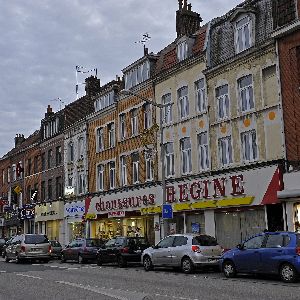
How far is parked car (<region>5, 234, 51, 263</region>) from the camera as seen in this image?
1190 inches

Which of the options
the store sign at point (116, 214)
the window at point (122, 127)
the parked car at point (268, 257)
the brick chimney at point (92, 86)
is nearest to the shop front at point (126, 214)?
the store sign at point (116, 214)

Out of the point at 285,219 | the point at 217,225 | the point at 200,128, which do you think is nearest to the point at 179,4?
the point at 200,128

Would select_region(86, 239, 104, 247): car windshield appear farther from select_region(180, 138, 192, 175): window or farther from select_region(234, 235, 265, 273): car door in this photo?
select_region(234, 235, 265, 273): car door

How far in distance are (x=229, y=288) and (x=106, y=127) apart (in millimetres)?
26147

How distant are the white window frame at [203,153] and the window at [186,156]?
3.12 feet

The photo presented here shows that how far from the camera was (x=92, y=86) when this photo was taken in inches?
1827

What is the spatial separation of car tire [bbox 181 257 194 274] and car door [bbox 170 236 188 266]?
286 millimetres

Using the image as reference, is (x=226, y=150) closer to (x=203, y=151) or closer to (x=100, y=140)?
(x=203, y=151)

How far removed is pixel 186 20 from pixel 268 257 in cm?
2137

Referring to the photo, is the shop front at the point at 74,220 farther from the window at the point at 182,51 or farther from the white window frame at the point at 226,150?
the white window frame at the point at 226,150

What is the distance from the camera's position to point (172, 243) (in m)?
21.9

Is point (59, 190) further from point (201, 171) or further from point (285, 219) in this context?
point (285, 219)

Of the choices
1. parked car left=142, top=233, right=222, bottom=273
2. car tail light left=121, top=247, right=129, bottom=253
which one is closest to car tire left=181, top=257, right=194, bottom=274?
parked car left=142, top=233, right=222, bottom=273

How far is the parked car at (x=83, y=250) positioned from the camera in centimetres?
2945
